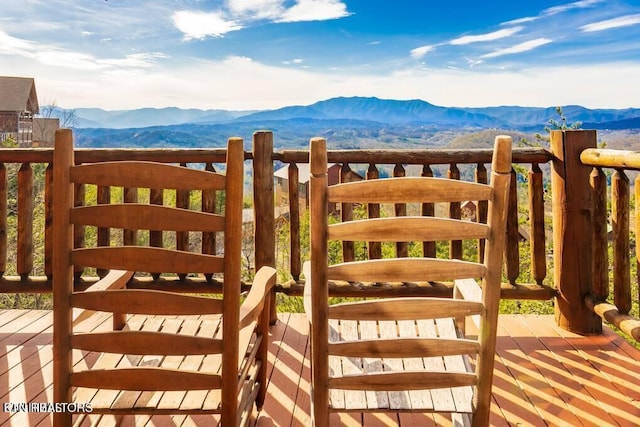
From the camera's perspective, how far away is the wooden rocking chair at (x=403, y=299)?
3.91 ft

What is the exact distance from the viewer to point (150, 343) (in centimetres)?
121

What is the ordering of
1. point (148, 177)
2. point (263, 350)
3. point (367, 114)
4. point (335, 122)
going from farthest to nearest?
point (367, 114), point (335, 122), point (263, 350), point (148, 177)

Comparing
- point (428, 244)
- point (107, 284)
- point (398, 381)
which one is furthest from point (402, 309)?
point (428, 244)

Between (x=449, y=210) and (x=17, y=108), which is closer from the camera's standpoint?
(x=449, y=210)

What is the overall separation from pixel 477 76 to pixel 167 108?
3078cm

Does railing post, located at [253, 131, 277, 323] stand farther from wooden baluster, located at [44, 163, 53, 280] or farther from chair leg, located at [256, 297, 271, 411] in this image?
wooden baluster, located at [44, 163, 53, 280]

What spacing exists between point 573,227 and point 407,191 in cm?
189

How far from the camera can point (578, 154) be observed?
2584 millimetres

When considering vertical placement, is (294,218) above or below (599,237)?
above

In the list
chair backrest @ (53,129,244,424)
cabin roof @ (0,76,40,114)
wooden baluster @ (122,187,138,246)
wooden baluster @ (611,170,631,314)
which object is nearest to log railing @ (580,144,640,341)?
wooden baluster @ (611,170,631,314)

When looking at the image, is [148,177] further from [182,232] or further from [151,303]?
[182,232]

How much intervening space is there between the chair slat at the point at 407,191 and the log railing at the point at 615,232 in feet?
4.27

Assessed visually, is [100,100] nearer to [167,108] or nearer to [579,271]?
[167,108]

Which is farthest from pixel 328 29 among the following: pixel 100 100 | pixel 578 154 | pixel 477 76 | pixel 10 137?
pixel 578 154
